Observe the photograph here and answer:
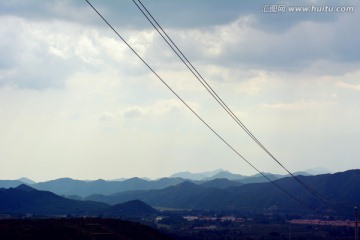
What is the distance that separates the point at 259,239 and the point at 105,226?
253 ft

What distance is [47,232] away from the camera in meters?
115

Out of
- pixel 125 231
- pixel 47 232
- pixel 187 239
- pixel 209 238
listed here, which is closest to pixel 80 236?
pixel 47 232

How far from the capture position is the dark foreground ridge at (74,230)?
11200 cm

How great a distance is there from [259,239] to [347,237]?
32.5 metres

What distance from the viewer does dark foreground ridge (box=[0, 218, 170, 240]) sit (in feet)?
367

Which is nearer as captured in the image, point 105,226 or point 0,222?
point 0,222

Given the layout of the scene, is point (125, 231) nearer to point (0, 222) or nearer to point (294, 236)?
point (0, 222)

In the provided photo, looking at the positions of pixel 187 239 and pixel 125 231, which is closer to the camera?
pixel 125 231

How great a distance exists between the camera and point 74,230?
390ft

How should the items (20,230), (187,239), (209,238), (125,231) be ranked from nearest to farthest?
(20,230), (125,231), (187,239), (209,238)

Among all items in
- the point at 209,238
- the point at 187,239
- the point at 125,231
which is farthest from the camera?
the point at 209,238

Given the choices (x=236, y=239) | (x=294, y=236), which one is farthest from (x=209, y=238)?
(x=294, y=236)

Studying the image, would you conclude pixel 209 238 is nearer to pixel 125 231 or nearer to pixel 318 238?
pixel 318 238

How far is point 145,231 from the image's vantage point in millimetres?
132375
